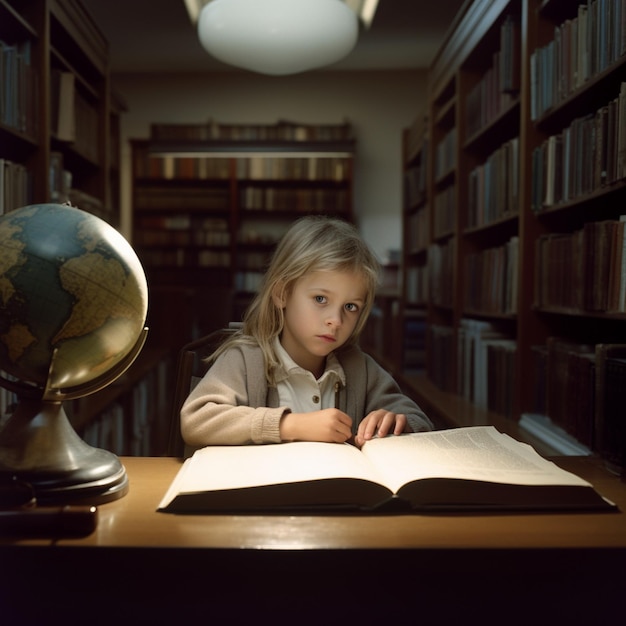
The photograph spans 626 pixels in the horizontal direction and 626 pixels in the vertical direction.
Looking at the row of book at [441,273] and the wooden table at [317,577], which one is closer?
the wooden table at [317,577]

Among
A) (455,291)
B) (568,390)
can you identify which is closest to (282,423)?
(568,390)

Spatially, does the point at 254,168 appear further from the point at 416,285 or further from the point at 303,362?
the point at 303,362

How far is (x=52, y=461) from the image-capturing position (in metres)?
0.79

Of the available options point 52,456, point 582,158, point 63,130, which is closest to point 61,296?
point 52,456

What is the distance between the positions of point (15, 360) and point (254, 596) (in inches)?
15.3

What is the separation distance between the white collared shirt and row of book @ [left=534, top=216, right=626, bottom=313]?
883 mm

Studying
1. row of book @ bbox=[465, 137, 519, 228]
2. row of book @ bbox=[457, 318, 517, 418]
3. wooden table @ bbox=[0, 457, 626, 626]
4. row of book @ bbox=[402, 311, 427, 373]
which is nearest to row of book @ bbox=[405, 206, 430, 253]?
row of book @ bbox=[402, 311, 427, 373]

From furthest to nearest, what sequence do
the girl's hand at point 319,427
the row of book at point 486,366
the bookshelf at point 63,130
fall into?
the row of book at point 486,366 → the bookshelf at point 63,130 → the girl's hand at point 319,427

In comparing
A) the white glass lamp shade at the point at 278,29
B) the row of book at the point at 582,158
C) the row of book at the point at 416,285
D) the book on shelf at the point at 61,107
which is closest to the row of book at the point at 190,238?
the row of book at the point at 416,285

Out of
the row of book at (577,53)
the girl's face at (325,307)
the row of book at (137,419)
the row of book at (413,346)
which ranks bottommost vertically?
the row of book at (137,419)

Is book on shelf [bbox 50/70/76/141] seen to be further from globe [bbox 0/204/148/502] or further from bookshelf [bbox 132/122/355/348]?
bookshelf [bbox 132/122/355/348]

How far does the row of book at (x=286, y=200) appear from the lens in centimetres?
647

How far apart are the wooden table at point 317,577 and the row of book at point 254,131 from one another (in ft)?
20.1

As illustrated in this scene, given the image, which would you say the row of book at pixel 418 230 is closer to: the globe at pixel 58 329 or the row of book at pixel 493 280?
the row of book at pixel 493 280
